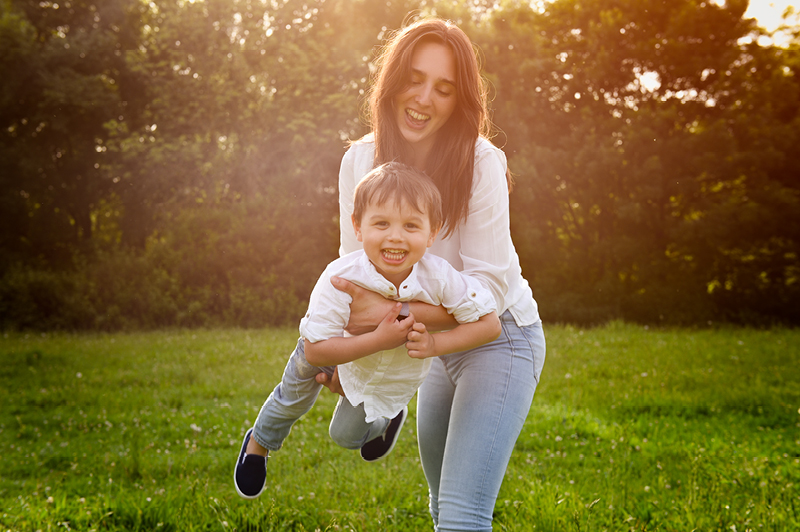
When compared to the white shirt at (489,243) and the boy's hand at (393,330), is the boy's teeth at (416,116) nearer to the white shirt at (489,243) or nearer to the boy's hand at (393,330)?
the white shirt at (489,243)

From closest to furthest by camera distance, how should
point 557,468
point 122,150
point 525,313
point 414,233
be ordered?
point 414,233
point 525,313
point 557,468
point 122,150

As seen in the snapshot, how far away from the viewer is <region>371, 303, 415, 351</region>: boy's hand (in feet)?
8.58

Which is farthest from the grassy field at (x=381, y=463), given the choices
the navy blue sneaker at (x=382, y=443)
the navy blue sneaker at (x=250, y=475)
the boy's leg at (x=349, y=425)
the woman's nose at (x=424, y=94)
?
the woman's nose at (x=424, y=94)

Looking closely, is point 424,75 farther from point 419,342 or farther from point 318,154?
point 318,154

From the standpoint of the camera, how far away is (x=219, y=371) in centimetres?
1035

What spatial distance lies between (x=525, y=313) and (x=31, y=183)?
66.0ft

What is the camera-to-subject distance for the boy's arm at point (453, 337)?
262cm

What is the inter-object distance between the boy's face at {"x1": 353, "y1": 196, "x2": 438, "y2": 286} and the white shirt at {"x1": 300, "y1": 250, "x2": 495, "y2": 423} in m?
0.07

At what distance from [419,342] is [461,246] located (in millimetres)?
561

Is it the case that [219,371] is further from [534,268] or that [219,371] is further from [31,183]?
[31,183]

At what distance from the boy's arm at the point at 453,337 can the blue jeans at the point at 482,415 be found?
0.62 ft

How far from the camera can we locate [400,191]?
2.65 metres

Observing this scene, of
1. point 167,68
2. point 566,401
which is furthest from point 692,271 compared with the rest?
point 167,68

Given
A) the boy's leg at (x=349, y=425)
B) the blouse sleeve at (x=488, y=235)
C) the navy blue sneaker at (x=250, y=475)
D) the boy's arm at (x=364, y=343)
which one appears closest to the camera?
the boy's arm at (x=364, y=343)
